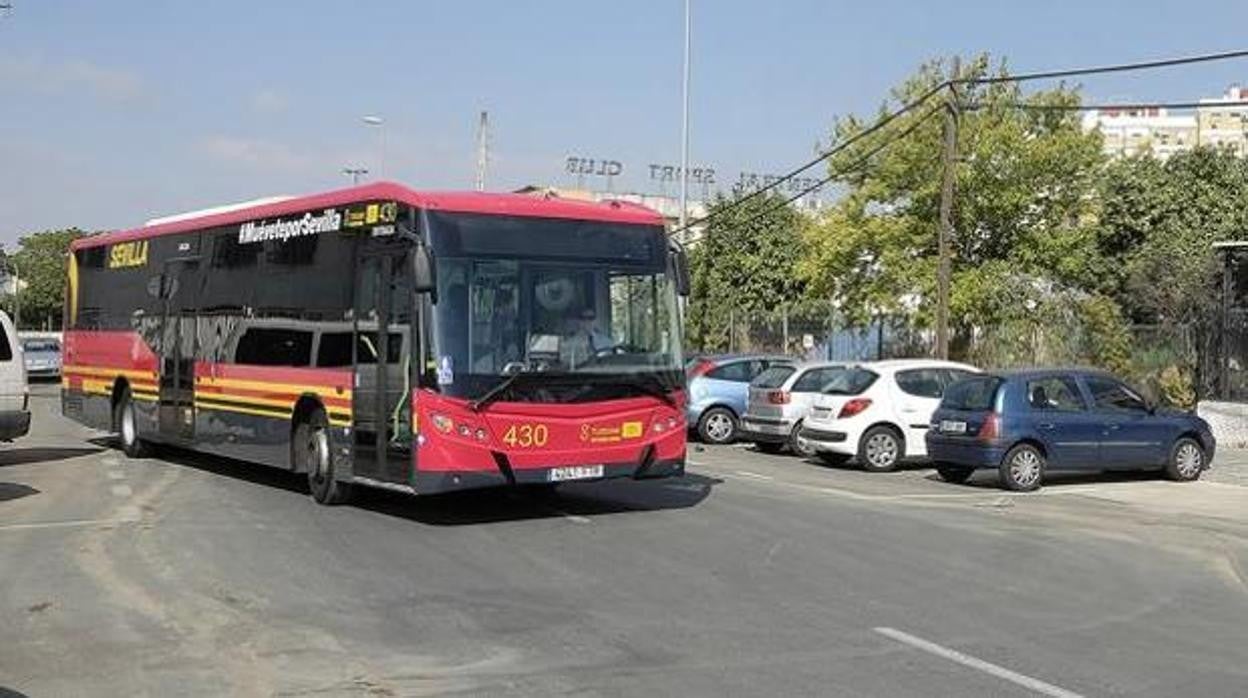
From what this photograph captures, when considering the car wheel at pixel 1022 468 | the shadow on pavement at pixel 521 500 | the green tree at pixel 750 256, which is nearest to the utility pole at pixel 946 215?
the car wheel at pixel 1022 468

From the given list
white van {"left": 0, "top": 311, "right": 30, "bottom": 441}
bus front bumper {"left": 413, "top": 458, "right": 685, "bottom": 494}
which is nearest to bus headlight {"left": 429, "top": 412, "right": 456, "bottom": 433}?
bus front bumper {"left": 413, "top": 458, "right": 685, "bottom": 494}

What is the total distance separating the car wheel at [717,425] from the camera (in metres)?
23.8

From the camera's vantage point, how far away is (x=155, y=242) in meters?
18.3

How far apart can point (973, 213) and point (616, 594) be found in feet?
87.6

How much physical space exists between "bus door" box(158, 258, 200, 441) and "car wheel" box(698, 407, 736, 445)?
958 cm

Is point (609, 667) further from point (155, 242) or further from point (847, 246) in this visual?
point (847, 246)

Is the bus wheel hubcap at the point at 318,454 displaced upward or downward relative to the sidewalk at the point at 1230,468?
upward

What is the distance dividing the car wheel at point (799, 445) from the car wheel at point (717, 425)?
168cm

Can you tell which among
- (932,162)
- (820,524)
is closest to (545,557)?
(820,524)

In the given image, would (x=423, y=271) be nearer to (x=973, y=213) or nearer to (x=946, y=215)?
(x=946, y=215)

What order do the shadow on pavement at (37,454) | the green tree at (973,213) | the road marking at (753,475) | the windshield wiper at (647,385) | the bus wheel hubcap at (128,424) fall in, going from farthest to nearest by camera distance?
the green tree at (973,213), the bus wheel hubcap at (128,424), the shadow on pavement at (37,454), the road marking at (753,475), the windshield wiper at (647,385)

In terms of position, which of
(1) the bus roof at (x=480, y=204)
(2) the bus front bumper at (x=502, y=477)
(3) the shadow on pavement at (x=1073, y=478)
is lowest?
(3) the shadow on pavement at (x=1073, y=478)

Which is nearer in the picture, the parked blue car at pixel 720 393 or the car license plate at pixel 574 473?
the car license plate at pixel 574 473

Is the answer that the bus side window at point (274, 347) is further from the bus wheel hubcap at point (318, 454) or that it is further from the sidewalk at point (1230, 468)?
the sidewalk at point (1230, 468)
